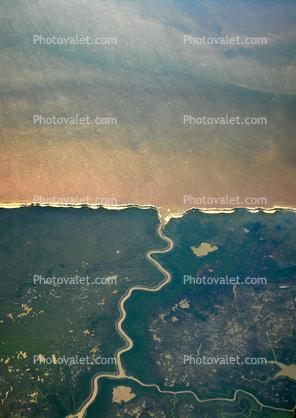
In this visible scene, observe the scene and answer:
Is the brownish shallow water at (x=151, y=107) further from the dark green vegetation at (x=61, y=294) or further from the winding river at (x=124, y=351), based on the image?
the winding river at (x=124, y=351)

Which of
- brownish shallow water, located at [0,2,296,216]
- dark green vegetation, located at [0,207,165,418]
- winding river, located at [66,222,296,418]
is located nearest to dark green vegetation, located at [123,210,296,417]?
winding river, located at [66,222,296,418]

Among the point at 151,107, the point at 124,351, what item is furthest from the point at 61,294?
the point at 151,107

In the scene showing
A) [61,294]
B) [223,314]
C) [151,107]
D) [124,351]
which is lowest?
[124,351]

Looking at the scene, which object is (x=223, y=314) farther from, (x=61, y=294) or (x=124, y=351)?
(x=61, y=294)

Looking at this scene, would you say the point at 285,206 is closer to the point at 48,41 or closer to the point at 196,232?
the point at 196,232

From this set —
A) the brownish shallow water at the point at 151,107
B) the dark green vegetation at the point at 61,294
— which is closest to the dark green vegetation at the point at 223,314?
the dark green vegetation at the point at 61,294

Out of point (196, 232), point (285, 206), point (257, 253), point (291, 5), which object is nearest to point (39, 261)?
point (196, 232)
